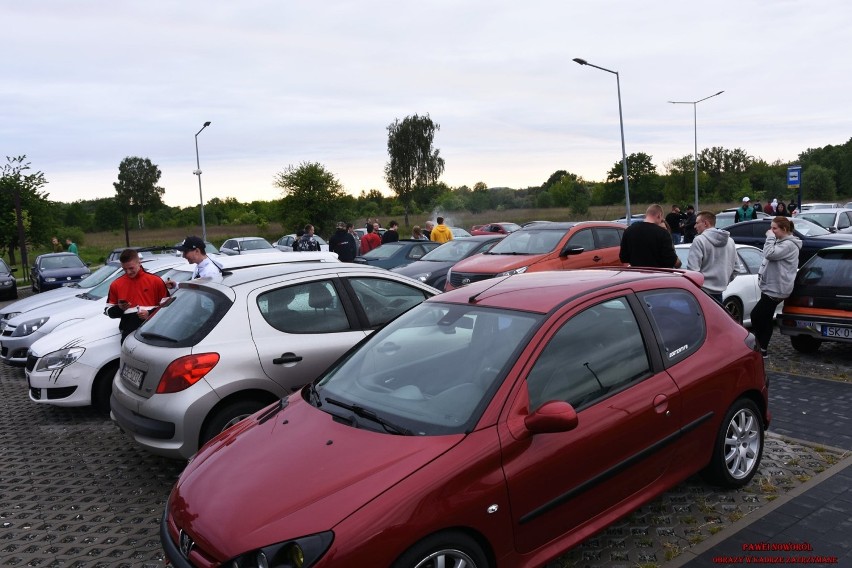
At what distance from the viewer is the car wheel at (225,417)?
4750mm

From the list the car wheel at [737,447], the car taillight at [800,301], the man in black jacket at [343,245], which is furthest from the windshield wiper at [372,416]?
the man in black jacket at [343,245]

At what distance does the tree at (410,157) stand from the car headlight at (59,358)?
2701 inches

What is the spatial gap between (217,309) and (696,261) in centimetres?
581

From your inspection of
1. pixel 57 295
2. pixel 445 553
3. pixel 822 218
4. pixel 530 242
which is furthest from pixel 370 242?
pixel 445 553

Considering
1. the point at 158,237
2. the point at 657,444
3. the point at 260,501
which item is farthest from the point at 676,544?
the point at 158,237

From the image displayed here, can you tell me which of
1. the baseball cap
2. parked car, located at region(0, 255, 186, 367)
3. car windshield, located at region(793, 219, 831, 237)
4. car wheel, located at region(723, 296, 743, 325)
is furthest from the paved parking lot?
car windshield, located at region(793, 219, 831, 237)

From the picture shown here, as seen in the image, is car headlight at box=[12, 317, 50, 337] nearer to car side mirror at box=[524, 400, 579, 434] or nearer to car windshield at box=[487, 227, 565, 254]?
car windshield at box=[487, 227, 565, 254]

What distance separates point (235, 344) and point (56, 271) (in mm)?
17665

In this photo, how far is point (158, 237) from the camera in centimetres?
5916

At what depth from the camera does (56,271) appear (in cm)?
1981

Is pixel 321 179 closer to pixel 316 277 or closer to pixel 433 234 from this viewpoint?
pixel 433 234

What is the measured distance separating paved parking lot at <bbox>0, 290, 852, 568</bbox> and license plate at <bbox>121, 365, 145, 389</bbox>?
0.80 m

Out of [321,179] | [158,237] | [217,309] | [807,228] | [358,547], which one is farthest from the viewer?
[158,237]

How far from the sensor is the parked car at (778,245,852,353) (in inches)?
304
